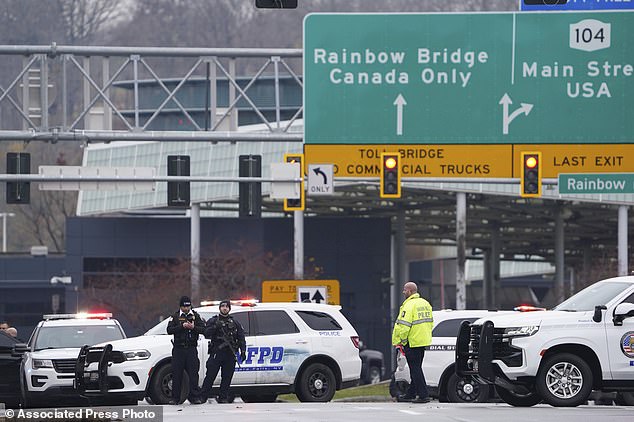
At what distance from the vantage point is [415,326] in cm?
2197

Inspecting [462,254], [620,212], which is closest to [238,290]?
[462,254]

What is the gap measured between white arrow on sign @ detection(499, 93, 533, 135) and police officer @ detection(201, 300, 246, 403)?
10.00 meters

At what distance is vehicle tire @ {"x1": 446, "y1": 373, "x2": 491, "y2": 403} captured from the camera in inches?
973

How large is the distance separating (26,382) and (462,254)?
33.2m

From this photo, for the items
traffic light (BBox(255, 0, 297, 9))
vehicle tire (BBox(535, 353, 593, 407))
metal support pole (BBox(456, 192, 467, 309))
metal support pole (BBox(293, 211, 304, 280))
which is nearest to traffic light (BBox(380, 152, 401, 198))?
vehicle tire (BBox(535, 353, 593, 407))

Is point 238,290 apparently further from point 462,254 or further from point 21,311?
point 21,311

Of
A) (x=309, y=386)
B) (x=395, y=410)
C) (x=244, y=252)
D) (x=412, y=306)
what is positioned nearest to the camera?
(x=395, y=410)

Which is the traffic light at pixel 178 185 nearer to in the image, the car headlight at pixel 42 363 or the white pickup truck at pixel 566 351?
the car headlight at pixel 42 363

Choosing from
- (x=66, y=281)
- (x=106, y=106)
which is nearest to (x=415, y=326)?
(x=106, y=106)

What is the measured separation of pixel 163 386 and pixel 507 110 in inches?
426

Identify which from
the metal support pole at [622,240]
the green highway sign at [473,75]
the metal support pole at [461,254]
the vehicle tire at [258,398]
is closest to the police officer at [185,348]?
the vehicle tire at [258,398]

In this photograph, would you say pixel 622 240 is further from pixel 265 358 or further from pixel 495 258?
pixel 265 358

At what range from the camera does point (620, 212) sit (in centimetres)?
5756

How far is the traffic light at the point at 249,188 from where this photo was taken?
3384 centimetres
